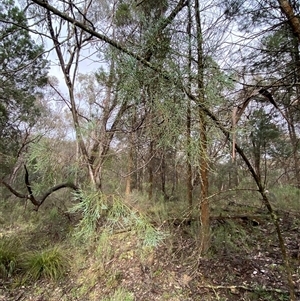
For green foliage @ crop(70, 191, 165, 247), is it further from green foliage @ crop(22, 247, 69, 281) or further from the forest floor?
green foliage @ crop(22, 247, 69, 281)

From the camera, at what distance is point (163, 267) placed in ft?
9.66

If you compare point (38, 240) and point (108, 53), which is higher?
point (108, 53)

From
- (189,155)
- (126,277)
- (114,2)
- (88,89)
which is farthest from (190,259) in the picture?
(88,89)

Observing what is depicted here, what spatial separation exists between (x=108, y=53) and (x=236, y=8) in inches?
76.8

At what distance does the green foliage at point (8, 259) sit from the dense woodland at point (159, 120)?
0.02 m

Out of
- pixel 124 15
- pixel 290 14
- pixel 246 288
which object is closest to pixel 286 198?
pixel 246 288

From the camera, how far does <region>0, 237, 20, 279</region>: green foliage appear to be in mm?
3105

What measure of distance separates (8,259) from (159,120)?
311 cm

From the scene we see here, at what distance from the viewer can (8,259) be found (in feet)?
10.6

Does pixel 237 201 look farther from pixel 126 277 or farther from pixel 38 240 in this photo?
pixel 38 240

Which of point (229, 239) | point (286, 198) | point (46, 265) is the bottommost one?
point (46, 265)

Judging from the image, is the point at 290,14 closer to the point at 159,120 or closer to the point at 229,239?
the point at 159,120

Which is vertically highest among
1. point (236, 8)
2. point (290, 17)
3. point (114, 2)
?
point (114, 2)

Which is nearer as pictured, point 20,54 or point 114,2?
point 114,2
